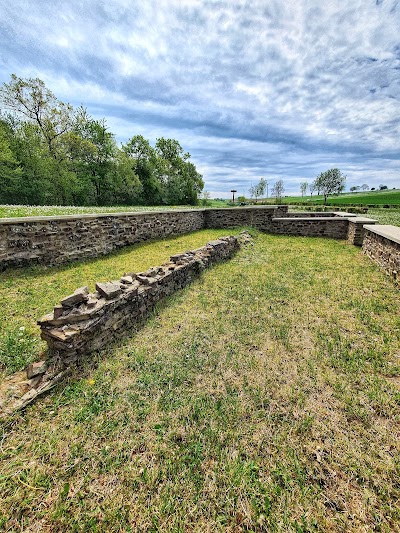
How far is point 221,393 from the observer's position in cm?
264

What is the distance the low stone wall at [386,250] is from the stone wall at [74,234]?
369 inches

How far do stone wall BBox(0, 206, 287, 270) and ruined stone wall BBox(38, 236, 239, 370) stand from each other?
12.4ft

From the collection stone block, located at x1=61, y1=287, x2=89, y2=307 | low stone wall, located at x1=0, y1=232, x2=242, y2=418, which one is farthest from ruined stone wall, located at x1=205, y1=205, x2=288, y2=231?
stone block, located at x1=61, y1=287, x2=89, y2=307

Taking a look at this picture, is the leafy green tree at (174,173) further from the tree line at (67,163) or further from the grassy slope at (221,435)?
the grassy slope at (221,435)

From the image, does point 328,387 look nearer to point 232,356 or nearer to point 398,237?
point 232,356

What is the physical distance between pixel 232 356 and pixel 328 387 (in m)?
1.28


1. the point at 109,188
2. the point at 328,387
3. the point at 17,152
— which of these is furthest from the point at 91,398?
the point at 109,188

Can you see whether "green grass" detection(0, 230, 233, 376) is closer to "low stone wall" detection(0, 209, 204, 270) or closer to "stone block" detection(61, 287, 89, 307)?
"low stone wall" detection(0, 209, 204, 270)

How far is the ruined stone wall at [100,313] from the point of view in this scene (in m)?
2.88

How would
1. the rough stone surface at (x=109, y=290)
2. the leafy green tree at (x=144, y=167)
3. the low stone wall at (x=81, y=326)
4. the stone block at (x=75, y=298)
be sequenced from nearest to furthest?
1. the low stone wall at (x=81, y=326)
2. the stone block at (x=75, y=298)
3. the rough stone surface at (x=109, y=290)
4. the leafy green tree at (x=144, y=167)

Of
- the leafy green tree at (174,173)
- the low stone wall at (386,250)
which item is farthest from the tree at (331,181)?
the low stone wall at (386,250)

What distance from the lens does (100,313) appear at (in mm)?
3229

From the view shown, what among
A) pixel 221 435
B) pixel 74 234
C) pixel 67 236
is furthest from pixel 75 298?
pixel 74 234

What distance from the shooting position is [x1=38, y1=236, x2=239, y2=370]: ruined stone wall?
2875 millimetres
